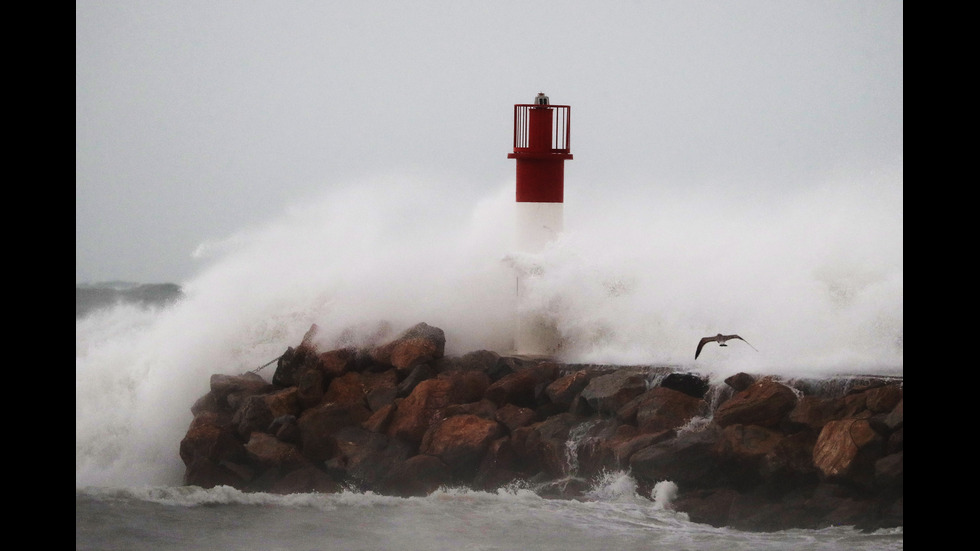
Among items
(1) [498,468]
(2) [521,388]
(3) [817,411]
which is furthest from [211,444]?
(3) [817,411]

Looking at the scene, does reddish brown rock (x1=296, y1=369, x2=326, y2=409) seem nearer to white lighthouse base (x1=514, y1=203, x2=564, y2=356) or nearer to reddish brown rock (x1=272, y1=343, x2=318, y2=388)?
reddish brown rock (x1=272, y1=343, x2=318, y2=388)

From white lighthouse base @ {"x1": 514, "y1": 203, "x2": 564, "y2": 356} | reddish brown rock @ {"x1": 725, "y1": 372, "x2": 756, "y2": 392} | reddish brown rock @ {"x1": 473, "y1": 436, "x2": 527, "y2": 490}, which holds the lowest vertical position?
reddish brown rock @ {"x1": 473, "y1": 436, "x2": 527, "y2": 490}

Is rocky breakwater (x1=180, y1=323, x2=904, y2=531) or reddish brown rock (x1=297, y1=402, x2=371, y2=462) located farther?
reddish brown rock (x1=297, y1=402, x2=371, y2=462)

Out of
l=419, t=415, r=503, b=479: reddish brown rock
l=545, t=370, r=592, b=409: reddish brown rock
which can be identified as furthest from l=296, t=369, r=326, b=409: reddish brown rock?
l=545, t=370, r=592, b=409: reddish brown rock

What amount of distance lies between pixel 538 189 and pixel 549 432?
2.28m

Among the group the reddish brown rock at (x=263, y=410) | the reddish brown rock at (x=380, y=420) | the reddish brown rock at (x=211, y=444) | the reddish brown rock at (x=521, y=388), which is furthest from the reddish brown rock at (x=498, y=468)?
the reddish brown rock at (x=211, y=444)

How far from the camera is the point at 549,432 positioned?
27.4 ft

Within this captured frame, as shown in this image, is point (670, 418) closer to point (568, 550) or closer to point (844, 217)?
point (568, 550)

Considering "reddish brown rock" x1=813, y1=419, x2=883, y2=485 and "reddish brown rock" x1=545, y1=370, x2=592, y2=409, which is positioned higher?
"reddish brown rock" x1=545, y1=370, x2=592, y2=409

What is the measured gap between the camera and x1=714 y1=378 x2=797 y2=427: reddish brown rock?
763 centimetres

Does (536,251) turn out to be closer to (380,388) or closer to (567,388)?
(567,388)

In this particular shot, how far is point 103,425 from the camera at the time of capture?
9586mm

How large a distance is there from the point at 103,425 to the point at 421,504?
3026 millimetres

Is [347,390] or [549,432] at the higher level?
[347,390]
